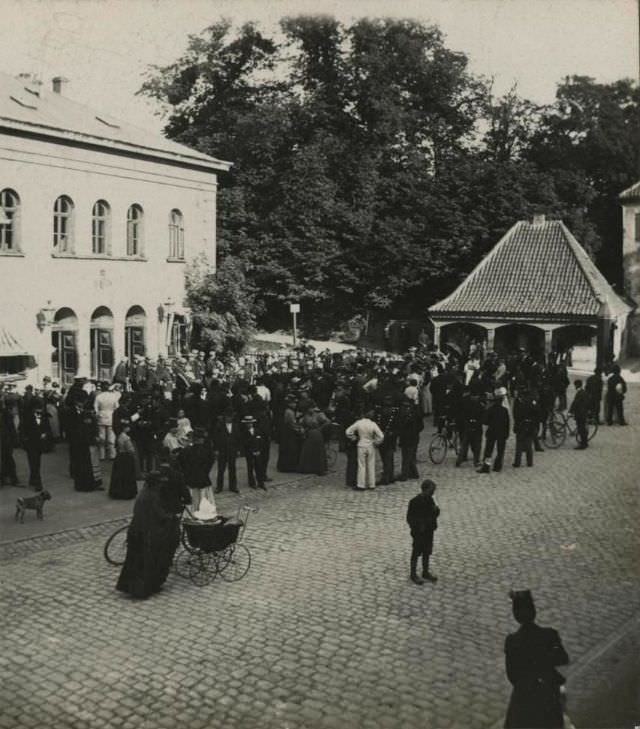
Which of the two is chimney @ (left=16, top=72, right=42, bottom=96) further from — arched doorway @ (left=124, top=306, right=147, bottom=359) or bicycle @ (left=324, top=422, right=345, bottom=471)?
bicycle @ (left=324, top=422, right=345, bottom=471)

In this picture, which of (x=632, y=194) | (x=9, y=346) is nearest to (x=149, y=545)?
(x=9, y=346)

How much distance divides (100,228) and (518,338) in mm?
16672

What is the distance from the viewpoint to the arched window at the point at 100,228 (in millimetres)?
32438

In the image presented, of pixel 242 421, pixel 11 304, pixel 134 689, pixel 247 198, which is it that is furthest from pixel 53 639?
pixel 247 198

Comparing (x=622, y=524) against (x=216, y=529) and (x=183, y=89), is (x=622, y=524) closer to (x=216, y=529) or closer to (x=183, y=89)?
(x=216, y=529)

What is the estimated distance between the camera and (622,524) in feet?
49.4

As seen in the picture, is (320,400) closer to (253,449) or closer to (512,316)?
(253,449)

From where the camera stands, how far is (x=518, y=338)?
1532 inches

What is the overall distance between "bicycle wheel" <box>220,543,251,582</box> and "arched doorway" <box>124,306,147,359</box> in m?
21.9

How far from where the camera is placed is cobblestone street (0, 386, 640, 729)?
8680 millimetres

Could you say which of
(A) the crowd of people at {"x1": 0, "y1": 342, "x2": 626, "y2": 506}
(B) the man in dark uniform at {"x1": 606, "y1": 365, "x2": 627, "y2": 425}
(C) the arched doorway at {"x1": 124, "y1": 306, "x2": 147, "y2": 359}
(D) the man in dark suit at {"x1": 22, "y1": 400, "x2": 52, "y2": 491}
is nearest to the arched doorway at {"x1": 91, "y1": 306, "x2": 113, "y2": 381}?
(C) the arched doorway at {"x1": 124, "y1": 306, "x2": 147, "y2": 359}

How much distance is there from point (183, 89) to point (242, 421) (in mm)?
32636

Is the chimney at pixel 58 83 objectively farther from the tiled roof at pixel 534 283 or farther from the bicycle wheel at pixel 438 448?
the bicycle wheel at pixel 438 448

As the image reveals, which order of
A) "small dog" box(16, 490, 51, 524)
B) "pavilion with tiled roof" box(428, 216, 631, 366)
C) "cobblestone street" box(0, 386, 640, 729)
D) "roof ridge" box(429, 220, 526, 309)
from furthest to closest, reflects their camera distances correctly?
1. "roof ridge" box(429, 220, 526, 309)
2. "pavilion with tiled roof" box(428, 216, 631, 366)
3. "small dog" box(16, 490, 51, 524)
4. "cobblestone street" box(0, 386, 640, 729)
